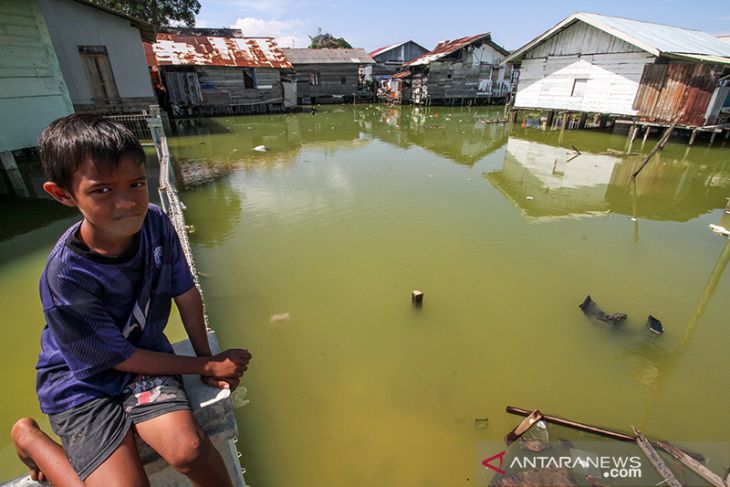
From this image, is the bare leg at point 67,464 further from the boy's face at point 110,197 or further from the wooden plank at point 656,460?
the wooden plank at point 656,460

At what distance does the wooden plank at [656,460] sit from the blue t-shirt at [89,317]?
152 inches

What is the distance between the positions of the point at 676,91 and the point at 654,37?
3417 millimetres

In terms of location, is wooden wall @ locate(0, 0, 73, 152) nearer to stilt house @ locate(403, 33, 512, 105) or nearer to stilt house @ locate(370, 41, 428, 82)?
stilt house @ locate(403, 33, 512, 105)

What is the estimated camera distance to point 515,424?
3.35 metres

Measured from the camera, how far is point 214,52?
23469mm

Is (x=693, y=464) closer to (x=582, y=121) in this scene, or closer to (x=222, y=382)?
(x=222, y=382)

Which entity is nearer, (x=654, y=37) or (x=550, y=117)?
(x=654, y=37)

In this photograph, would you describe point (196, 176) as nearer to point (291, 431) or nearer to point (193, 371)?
point (291, 431)

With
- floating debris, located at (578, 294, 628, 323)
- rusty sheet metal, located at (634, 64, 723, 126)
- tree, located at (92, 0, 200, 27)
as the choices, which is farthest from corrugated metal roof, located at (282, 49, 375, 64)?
floating debris, located at (578, 294, 628, 323)

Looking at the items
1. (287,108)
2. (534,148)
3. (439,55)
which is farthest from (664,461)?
(439,55)

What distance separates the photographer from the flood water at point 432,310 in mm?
3297

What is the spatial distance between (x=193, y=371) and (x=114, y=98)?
17763 millimetres

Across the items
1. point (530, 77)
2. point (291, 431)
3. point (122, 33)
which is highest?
point (122, 33)

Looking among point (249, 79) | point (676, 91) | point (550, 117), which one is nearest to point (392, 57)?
point (249, 79)
